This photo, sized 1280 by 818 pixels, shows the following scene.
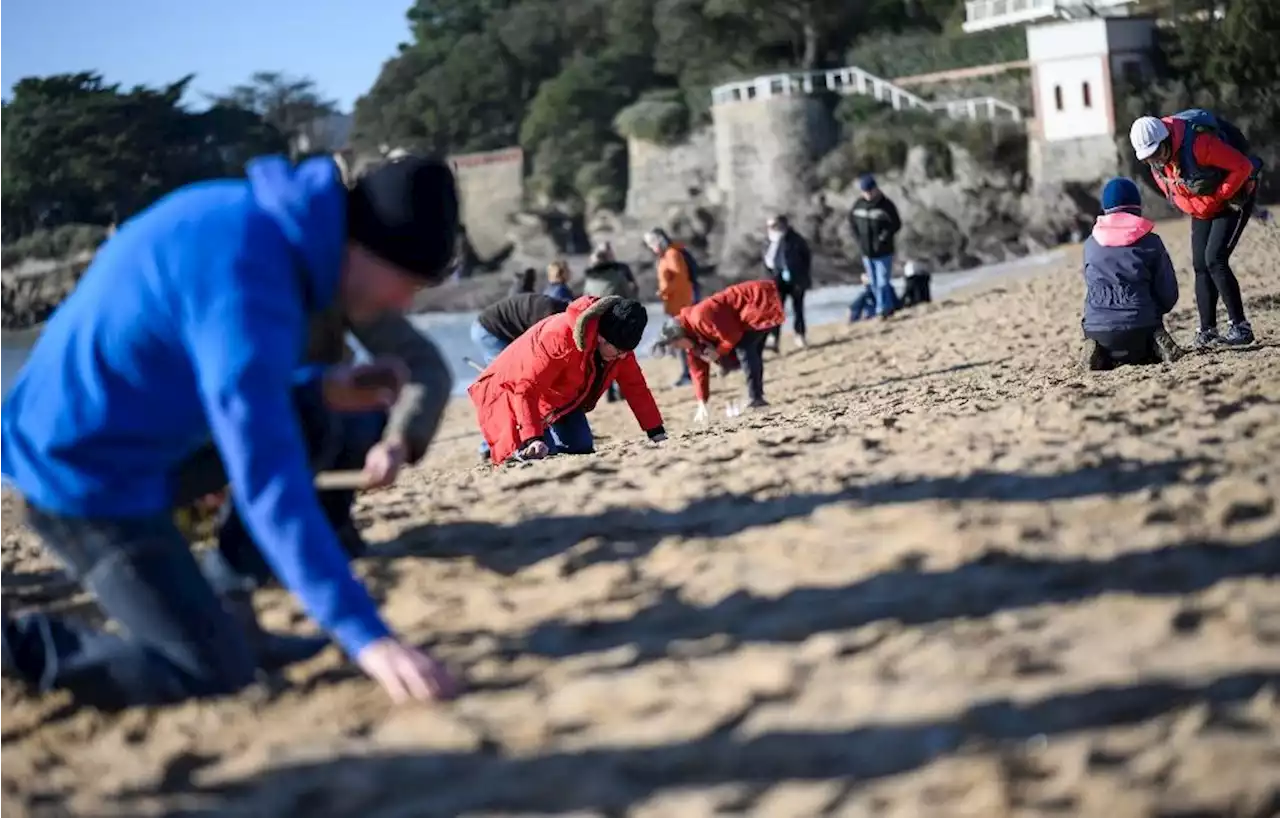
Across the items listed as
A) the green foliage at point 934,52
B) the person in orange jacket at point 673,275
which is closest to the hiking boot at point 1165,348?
the person in orange jacket at point 673,275

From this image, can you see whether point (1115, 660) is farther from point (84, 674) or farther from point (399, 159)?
point (84, 674)

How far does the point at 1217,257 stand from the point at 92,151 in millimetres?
18565

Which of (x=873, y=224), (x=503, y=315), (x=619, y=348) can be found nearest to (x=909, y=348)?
(x=873, y=224)

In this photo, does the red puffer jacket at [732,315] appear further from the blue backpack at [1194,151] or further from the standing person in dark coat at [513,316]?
the blue backpack at [1194,151]

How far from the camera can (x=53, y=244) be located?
17.9 metres

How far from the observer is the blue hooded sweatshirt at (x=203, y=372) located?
2764mm

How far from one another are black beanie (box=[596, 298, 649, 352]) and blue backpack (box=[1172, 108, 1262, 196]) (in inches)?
131

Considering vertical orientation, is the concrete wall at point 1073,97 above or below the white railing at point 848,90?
below

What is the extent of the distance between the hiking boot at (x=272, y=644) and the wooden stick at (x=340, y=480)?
1.22 ft

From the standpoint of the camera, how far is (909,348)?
14.8m

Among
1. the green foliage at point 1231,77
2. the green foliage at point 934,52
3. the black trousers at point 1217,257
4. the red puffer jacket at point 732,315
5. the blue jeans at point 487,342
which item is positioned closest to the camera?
the black trousers at point 1217,257

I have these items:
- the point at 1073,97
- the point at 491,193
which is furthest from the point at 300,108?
the point at 1073,97

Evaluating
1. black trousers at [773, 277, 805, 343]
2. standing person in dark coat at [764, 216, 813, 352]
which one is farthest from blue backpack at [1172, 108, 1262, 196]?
standing person in dark coat at [764, 216, 813, 352]

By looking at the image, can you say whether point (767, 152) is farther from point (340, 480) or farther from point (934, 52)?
point (340, 480)
